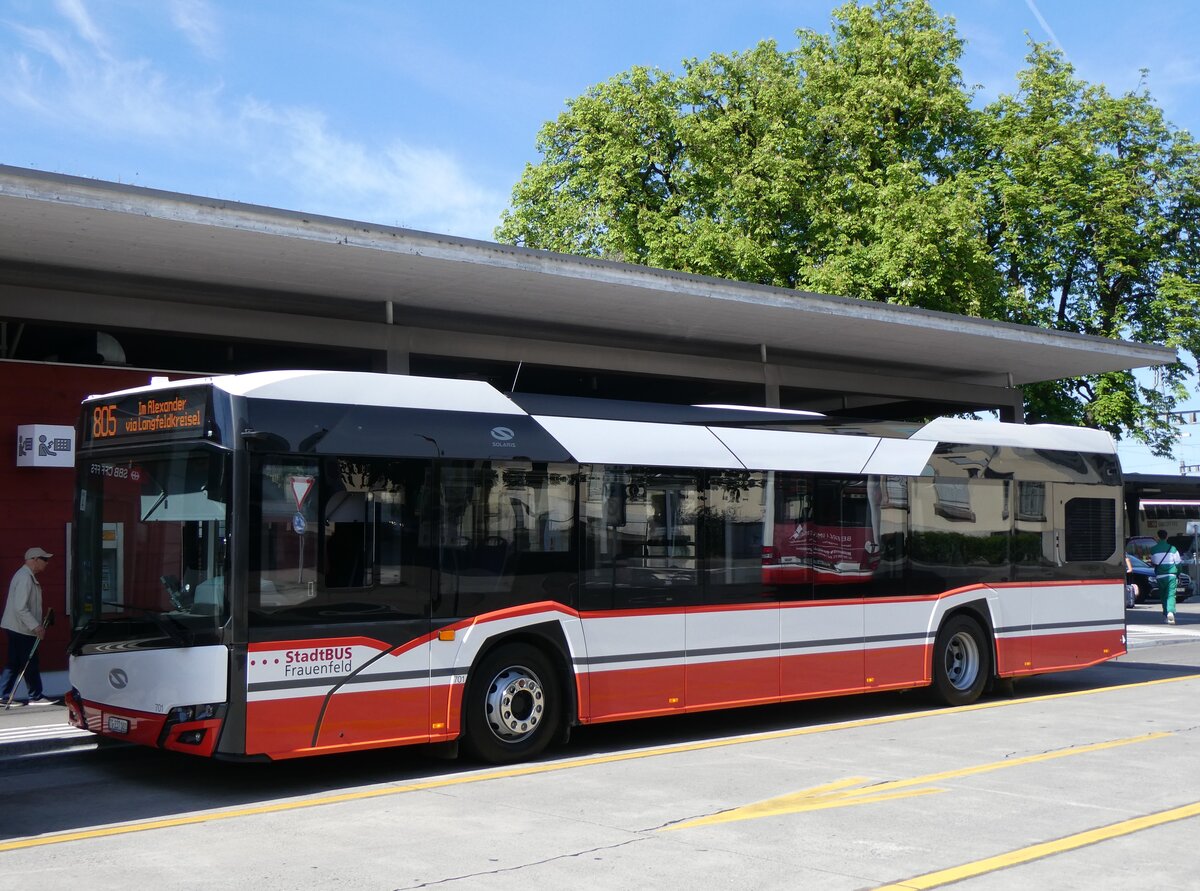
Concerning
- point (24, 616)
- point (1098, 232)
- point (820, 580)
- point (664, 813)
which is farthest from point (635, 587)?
point (1098, 232)

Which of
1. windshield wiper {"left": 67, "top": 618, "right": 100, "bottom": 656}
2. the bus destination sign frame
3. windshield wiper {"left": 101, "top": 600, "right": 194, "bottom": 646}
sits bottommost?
windshield wiper {"left": 67, "top": 618, "right": 100, "bottom": 656}

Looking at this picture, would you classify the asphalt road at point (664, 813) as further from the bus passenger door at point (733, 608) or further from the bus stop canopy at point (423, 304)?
the bus stop canopy at point (423, 304)

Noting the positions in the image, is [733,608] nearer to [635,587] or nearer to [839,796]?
[635,587]

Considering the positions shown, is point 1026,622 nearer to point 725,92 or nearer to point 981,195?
point 981,195

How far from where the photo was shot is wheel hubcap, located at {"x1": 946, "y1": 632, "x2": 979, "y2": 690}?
47.5ft

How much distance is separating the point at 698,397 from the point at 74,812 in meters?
18.4

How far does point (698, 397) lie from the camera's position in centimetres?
2588

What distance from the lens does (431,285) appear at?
52.9 feet

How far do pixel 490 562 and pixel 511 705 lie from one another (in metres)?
1.21

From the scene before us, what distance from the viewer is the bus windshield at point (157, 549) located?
29.7 feet

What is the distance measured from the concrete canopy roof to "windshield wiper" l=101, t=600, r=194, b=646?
4580mm

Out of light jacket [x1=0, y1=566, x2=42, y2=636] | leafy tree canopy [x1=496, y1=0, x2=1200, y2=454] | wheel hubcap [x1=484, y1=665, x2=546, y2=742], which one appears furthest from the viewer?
leafy tree canopy [x1=496, y1=0, x2=1200, y2=454]

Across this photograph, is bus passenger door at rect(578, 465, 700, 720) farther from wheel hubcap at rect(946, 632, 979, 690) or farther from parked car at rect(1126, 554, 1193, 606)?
parked car at rect(1126, 554, 1193, 606)

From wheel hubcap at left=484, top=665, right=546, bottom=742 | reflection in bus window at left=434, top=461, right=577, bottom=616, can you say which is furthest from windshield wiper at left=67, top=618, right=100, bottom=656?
wheel hubcap at left=484, top=665, right=546, bottom=742
